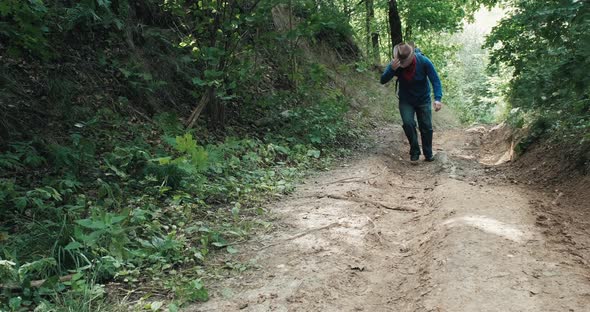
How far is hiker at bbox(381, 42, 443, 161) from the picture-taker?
7625 mm

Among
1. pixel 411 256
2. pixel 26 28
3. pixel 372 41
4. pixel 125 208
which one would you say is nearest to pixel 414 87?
pixel 411 256

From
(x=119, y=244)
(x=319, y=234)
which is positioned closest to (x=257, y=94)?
(x=319, y=234)

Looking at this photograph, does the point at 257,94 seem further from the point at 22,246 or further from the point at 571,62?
the point at 22,246

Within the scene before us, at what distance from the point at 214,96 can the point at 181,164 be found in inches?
102

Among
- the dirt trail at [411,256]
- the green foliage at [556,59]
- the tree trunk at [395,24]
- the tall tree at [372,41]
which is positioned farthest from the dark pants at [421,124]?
the tall tree at [372,41]

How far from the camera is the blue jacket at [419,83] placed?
25.1ft

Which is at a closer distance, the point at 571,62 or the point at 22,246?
the point at 22,246

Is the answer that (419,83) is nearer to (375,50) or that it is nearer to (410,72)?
(410,72)

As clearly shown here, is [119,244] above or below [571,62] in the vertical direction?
below

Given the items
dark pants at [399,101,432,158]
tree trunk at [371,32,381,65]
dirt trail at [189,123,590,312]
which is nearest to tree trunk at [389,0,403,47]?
tree trunk at [371,32,381,65]

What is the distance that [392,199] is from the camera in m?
5.49

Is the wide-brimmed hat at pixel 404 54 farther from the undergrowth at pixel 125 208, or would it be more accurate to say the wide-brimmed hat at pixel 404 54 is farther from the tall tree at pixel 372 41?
the tall tree at pixel 372 41

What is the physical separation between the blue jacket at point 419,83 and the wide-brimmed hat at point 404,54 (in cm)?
15

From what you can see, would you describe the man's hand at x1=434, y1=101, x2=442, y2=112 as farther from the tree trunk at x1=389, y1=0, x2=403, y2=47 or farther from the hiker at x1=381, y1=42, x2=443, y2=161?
the tree trunk at x1=389, y1=0, x2=403, y2=47
